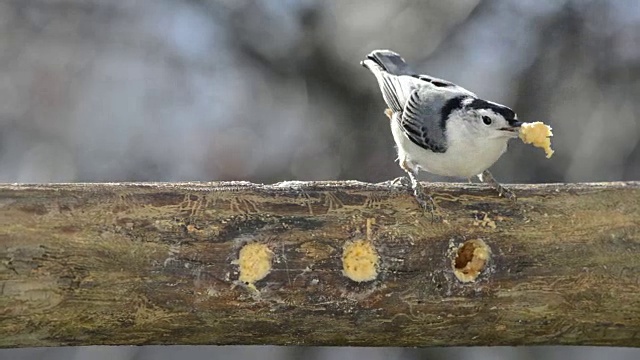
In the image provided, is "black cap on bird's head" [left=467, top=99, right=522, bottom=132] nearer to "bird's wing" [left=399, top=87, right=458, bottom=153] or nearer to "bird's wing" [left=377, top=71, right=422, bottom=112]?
"bird's wing" [left=399, top=87, right=458, bottom=153]

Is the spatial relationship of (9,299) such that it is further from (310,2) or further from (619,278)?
(310,2)

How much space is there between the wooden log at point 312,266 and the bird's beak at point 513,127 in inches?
14.3

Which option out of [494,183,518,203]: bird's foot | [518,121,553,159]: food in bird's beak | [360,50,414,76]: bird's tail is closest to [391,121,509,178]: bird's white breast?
[518,121,553,159]: food in bird's beak

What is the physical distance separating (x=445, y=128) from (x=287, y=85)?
8.25 feet

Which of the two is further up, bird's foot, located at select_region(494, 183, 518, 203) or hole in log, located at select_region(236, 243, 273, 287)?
bird's foot, located at select_region(494, 183, 518, 203)

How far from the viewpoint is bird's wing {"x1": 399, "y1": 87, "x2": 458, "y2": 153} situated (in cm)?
254

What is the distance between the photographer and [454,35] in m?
4.75

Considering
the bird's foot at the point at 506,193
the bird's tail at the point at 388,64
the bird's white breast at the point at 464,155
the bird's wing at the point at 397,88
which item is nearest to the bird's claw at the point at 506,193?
the bird's foot at the point at 506,193

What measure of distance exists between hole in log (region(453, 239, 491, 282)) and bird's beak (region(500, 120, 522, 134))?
52 centimetres

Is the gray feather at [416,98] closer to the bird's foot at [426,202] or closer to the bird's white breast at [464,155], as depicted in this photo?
the bird's white breast at [464,155]

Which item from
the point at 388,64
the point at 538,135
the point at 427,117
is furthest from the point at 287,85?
the point at 538,135

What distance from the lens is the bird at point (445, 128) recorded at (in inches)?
93.4

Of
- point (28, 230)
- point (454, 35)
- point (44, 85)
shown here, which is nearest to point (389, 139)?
point (454, 35)

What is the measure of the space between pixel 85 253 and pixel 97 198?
0.13 metres
